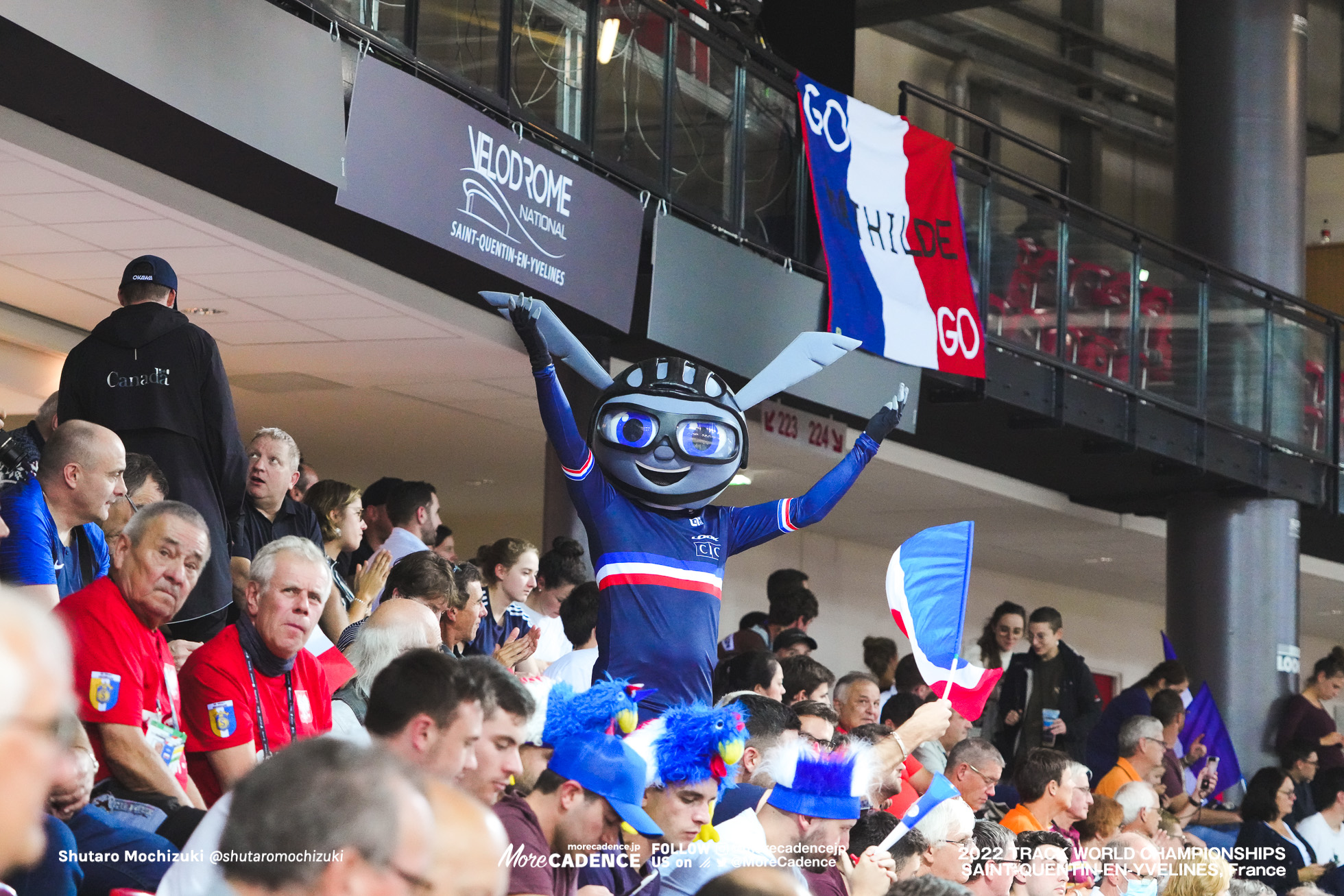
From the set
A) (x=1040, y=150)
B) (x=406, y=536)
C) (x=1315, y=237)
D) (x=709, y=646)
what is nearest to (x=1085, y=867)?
(x=709, y=646)

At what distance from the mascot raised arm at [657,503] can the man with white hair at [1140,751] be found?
332 cm

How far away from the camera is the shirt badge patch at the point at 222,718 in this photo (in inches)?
154

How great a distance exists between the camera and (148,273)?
204 inches

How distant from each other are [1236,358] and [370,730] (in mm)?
9765

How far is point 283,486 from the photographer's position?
5645 mm

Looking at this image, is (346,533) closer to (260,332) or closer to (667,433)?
(667,433)

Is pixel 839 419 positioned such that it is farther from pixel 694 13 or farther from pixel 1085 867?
pixel 1085 867

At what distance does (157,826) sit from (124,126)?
3125 mm

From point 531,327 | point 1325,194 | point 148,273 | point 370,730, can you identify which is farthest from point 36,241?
point 1325,194

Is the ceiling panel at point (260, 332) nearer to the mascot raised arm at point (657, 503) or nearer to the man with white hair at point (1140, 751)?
the mascot raised arm at point (657, 503)

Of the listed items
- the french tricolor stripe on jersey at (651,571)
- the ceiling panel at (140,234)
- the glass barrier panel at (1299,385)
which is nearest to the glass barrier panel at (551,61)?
the ceiling panel at (140,234)

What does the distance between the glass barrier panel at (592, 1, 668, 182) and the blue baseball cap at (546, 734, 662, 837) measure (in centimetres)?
448

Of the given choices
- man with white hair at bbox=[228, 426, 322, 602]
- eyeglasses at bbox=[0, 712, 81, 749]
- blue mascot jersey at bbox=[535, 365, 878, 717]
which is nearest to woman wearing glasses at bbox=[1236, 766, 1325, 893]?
blue mascot jersey at bbox=[535, 365, 878, 717]

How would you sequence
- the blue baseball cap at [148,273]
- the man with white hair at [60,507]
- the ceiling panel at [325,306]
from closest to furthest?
1. the man with white hair at [60,507]
2. the blue baseball cap at [148,273]
3. the ceiling panel at [325,306]
